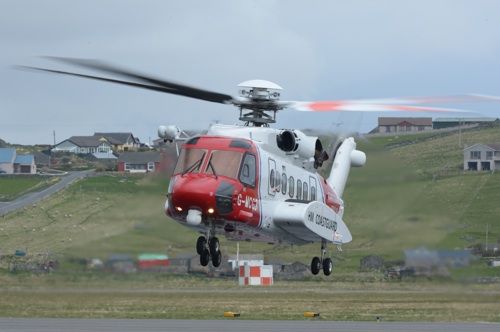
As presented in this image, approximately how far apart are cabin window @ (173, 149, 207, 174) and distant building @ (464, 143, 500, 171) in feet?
259

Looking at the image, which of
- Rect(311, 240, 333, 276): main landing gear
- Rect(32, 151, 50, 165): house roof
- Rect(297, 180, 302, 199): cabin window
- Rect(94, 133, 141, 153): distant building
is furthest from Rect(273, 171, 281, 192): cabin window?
Rect(94, 133, 141, 153): distant building

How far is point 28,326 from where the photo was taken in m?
48.8

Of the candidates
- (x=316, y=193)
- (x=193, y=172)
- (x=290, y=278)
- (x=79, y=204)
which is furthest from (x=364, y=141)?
(x=79, y=204)

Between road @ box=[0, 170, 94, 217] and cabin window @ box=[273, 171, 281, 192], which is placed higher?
road @ box=[0, 170, 94, 217]

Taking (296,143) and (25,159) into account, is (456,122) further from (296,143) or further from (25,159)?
(296,143)

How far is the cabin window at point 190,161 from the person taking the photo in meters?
31.4

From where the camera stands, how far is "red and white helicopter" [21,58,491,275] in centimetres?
3094

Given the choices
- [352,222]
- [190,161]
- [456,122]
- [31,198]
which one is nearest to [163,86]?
[190,161]

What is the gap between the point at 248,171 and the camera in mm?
32156

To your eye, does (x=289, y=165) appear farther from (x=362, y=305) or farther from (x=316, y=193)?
(x=362, y=305)

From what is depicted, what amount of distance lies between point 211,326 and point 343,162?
12651 millimetres

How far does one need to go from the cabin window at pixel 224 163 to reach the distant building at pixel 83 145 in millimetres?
129286

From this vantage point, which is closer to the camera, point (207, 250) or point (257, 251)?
point (207, 250)

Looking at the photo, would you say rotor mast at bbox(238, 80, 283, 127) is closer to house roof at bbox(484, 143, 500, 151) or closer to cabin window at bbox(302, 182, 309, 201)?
cabin window at bbox(302, 182, 309, 201)
